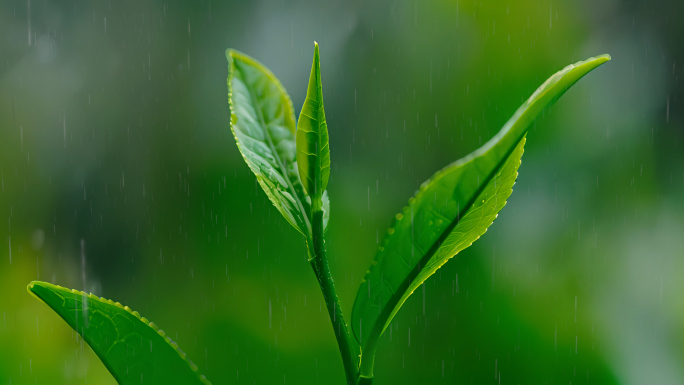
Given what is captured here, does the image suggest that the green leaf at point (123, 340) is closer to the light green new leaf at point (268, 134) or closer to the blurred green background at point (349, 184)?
the light green new leaf at point (268, 134)

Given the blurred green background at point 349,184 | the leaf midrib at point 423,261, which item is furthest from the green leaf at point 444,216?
the blurred green background at point 349,184

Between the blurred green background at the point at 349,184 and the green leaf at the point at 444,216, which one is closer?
the green leaf at the point at 444,216

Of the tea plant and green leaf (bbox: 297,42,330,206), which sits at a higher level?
green leaf (bbox: 297,42,330,206)

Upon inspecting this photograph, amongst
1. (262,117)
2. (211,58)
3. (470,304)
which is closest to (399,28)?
(211,58)

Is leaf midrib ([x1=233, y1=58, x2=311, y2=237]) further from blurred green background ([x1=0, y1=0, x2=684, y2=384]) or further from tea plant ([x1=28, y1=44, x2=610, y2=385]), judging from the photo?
blurred green background ([x1=0, y1=0, x2=684, y2=384])

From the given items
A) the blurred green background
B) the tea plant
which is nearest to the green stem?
the tea plant

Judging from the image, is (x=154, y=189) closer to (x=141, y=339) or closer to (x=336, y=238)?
(x=336, y=238)

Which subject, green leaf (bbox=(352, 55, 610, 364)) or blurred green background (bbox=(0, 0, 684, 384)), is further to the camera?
blurred green background (bbox=(0, 0, 684, 384))

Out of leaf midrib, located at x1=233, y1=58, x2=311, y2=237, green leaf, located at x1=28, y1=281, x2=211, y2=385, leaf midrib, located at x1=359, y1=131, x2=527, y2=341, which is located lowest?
green leaf, located at x1=28, y1=281, x2=211, y2=385
